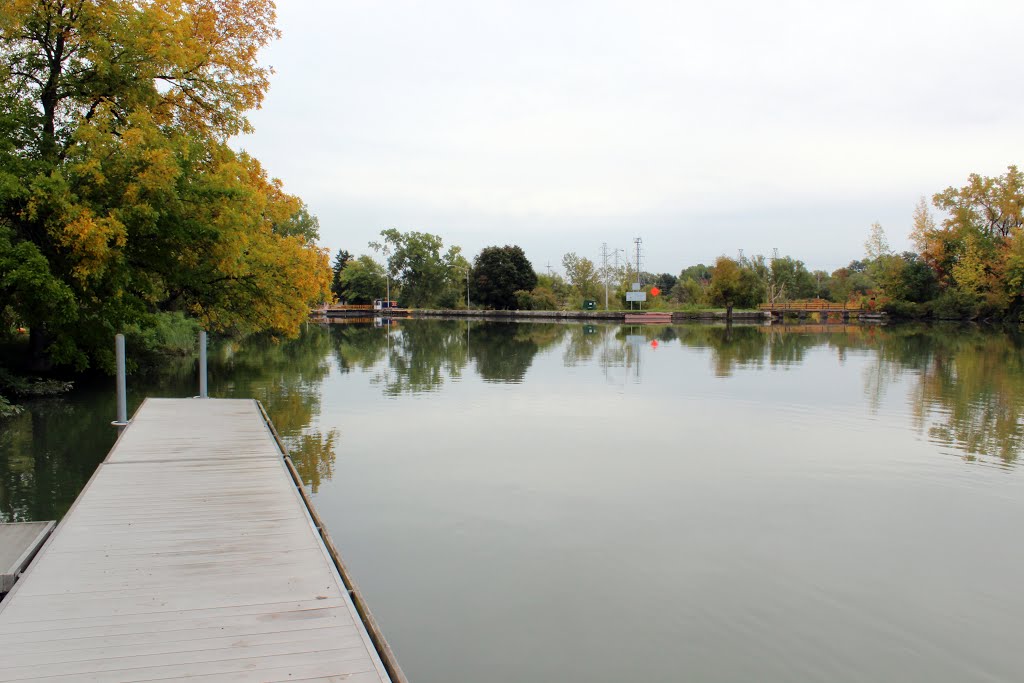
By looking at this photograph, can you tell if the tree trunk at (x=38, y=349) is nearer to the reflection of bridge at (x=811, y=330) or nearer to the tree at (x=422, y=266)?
the reflection of bridge at (x=811, y=330)

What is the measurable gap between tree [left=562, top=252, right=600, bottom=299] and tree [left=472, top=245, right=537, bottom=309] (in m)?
5.13

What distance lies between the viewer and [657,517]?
8.71m

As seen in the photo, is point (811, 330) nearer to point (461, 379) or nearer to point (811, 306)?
point (811, 306)

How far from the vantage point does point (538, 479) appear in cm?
1041

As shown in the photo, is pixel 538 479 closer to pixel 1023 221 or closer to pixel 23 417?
pixel 23 417

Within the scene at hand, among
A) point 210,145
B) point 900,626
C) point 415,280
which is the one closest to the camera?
point 900,626

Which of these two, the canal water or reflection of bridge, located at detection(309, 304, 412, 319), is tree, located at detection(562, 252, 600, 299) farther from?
the canal water

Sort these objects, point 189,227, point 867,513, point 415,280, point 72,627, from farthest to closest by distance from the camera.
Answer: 1. point 415,280
2. point 189,227
3. point 867,513
4. point 72,627

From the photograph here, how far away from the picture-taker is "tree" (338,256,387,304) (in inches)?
4245

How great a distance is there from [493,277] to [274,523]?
8424cm

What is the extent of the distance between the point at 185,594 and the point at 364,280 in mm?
105766

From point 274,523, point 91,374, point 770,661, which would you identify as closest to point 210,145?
point 91,374

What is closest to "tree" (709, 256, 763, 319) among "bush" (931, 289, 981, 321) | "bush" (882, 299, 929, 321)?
"bush" (882, 299, 929, 321)

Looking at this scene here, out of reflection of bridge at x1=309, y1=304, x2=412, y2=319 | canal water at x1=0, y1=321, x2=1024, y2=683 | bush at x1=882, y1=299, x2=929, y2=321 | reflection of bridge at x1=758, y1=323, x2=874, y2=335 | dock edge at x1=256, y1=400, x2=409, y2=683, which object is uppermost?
bush at x1=882, y1=299, x2=929, y2=321
